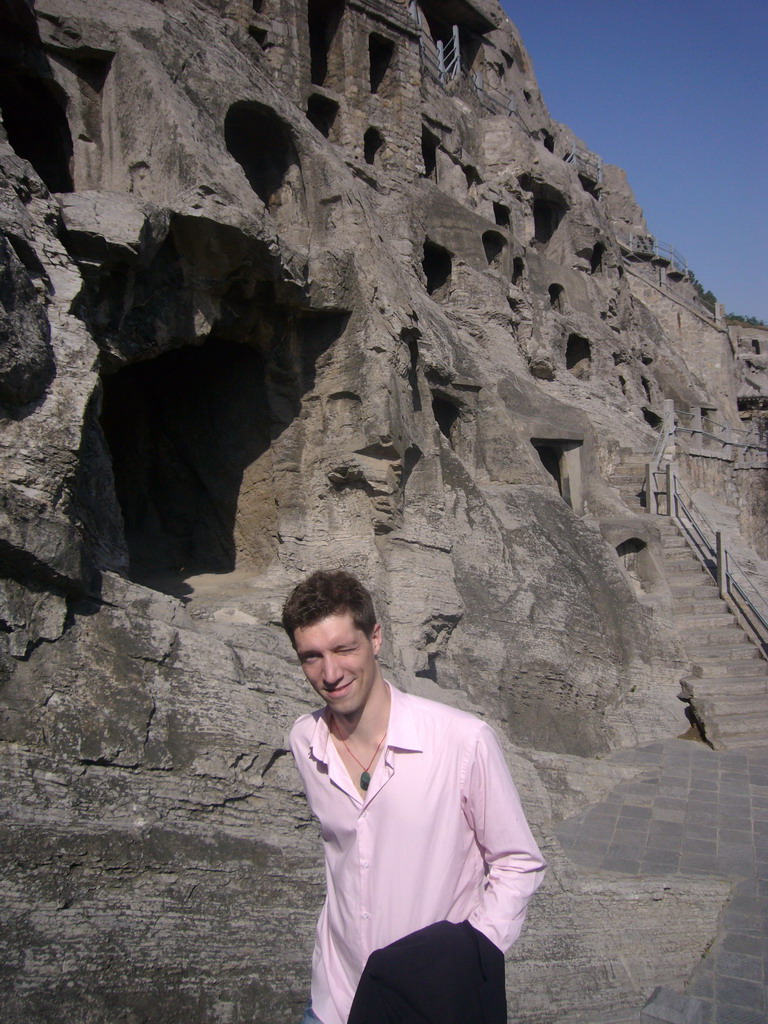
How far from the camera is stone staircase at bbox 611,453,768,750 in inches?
313

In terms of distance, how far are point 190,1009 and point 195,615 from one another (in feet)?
9.83

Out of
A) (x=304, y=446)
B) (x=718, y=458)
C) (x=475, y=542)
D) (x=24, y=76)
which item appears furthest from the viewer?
(x=718, y=458)

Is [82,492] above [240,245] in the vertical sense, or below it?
below

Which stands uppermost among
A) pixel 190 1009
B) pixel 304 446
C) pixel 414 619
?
pixel 304 446

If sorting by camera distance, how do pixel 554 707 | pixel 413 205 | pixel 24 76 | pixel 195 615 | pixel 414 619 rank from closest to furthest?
pixel 195 615 < pixel 24 76 < pixel 414 619 < pixel 554 707 < pixel 413 205

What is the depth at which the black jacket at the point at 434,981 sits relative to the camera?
1733 mm

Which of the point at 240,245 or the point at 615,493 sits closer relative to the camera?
the point at 240,245

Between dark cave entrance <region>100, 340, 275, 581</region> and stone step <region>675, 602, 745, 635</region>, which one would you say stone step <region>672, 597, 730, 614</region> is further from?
dark cave entrance <region>100, 340, 275, 581</region>

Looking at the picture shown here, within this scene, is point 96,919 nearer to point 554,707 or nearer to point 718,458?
point 554,707

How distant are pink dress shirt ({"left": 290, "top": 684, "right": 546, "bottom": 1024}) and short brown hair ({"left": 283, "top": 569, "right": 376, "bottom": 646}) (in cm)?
28

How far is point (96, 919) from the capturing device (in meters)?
3.08

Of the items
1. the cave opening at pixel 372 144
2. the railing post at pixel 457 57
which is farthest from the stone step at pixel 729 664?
the railing post at pixel 457 57

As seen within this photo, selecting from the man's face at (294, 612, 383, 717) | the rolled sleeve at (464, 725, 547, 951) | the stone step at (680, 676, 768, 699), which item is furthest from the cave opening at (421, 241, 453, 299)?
the rolled sleeve at (464, 725, 547, 951)

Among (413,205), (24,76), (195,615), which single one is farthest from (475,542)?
(413,205)
